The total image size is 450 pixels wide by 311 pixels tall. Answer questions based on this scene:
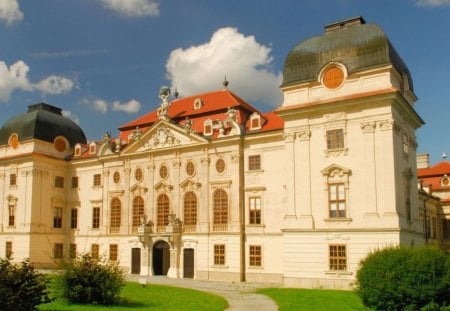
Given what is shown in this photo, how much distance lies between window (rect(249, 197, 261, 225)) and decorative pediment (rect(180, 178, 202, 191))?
4.93 m

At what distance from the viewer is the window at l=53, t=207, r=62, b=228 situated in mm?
50188

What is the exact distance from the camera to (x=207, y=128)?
42.5 metres

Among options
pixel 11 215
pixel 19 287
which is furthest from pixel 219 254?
pixel 19 287

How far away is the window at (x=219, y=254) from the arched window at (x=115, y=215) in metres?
10.6

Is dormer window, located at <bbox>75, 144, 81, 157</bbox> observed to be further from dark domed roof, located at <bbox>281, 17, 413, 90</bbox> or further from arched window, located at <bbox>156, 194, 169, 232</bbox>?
dark domed roof, located at <bbox>281, 17, 413, 90</bbox>

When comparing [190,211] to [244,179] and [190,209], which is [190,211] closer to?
[190,209]

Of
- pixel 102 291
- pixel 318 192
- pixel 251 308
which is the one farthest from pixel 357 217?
pixel 102 291

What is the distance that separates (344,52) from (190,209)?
17.3m

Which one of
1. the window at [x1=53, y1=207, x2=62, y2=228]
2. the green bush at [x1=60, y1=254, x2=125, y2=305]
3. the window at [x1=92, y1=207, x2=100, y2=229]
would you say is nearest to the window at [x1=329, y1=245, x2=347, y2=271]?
the green bush at [x1=60, y1=254, x2=125, y2=305]

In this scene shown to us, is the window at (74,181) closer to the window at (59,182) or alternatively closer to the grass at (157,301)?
the window at (59,182)

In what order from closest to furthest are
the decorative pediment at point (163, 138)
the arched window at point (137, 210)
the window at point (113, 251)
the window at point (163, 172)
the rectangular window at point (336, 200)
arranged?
1. the rectangular window at point (336, 200)
2. the decorative pediment at point (163, 138)
3. the window at point (163, 172)
4. the arched window at point (137, 210)
5. the window at point (113, 251)

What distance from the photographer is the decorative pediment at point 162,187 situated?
43.3 meters

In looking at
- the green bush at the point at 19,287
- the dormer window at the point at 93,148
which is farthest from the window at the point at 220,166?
the green bush at the point at 19,287

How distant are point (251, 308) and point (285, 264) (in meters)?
10.9
